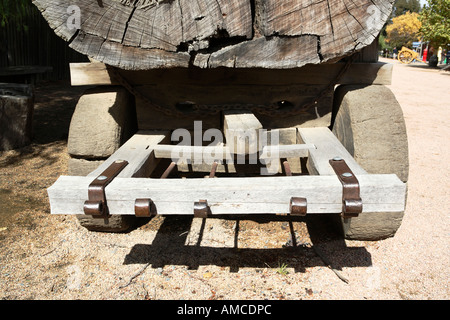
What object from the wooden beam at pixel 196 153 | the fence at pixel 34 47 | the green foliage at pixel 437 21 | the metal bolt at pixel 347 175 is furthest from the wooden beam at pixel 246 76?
the green foliage at pixel 437 21

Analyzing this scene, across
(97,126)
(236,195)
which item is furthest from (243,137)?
(97,126)

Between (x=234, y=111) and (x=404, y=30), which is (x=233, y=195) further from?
(x=404, y=30)

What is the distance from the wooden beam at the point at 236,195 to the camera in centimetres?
174

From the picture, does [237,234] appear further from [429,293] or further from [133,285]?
[429,293]

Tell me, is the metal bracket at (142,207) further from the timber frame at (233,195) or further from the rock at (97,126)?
the rock at (97,126)

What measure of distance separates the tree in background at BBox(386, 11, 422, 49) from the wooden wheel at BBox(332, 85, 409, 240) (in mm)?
32032

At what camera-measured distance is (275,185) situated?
5.77ft

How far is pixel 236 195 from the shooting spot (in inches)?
68.7

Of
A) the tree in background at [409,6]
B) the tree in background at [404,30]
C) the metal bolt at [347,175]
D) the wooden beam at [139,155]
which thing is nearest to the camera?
the metal bolt at [347,175]

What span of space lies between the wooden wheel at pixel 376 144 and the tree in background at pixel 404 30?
1261 inches

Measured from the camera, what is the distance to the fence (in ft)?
28.6

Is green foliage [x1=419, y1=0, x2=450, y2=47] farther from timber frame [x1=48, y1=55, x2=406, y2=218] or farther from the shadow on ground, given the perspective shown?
the shadow on ground

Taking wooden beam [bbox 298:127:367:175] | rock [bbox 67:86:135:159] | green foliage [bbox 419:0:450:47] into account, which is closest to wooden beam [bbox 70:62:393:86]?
rock [bbox 67:86:135:159]

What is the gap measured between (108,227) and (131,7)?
55.1 inches
